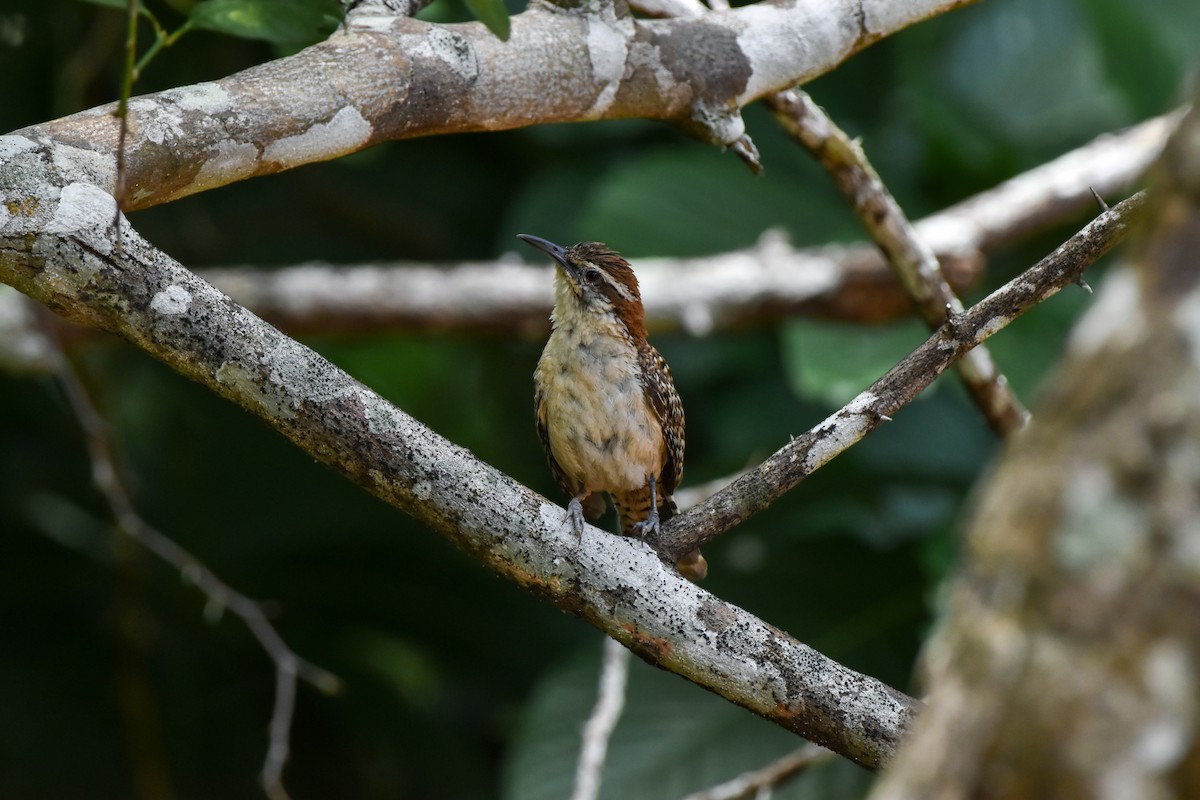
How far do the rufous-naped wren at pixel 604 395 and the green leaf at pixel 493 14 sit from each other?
5.92 ft

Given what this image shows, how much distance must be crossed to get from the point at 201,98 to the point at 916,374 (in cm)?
165

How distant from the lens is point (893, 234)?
365 centimetres

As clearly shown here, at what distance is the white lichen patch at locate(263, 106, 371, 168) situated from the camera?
2.57m

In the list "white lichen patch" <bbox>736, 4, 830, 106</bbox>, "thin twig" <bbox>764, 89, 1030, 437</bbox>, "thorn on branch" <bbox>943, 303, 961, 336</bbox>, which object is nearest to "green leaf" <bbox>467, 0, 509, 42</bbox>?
"white lichen patch" <bbox>736, 4, 830, 106</bbox>

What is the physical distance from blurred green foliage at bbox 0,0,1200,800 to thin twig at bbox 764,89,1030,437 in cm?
142

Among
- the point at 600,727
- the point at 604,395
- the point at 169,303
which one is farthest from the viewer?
the point at 604,395

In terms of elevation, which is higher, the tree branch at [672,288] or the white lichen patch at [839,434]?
the tree branch at [672,288]

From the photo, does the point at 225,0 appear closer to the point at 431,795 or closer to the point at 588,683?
the point at 588,683

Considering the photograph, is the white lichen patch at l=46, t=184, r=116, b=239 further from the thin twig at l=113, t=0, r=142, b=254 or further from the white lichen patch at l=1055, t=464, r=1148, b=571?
the white lichen patch at l=1055, t=464, r=1148, b=571

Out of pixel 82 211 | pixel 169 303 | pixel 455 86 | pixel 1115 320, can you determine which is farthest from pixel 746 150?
pixel 1115 320

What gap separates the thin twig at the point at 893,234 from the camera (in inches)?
Answer: 140

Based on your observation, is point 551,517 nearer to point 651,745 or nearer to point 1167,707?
point 1167,707

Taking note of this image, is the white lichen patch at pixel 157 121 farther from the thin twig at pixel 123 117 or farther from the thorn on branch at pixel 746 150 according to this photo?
the thorn on branch at pixel 746 150

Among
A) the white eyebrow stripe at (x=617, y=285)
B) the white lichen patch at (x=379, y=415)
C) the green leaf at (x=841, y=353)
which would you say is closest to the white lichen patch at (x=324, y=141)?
the white lichen patch at (x=379, y=415)
